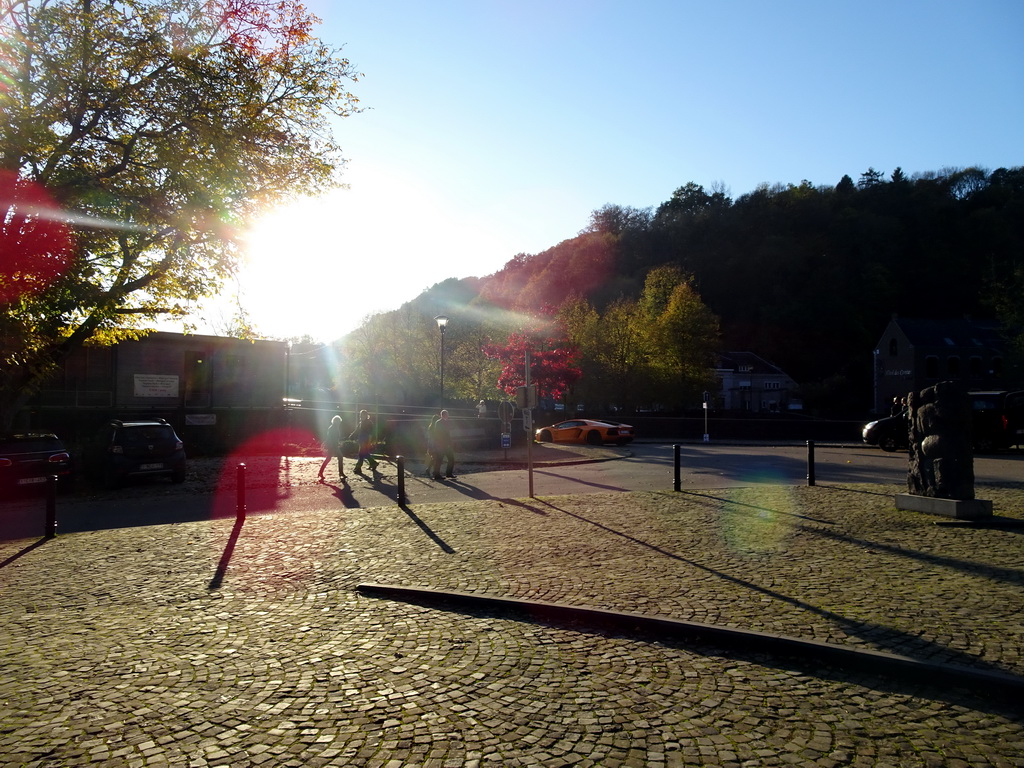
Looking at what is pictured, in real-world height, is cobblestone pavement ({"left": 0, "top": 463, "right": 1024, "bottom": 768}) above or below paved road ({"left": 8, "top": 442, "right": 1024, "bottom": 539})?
above

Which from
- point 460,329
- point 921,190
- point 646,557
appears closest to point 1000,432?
point 646,557

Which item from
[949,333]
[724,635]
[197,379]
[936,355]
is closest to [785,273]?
[949,333]

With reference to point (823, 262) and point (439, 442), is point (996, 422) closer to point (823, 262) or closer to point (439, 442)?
point (439, 442)

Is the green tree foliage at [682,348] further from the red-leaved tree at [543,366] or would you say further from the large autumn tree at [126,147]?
the large autumn tree at [126,147]

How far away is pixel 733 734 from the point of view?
11.9 feet

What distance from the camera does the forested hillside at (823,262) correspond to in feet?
263

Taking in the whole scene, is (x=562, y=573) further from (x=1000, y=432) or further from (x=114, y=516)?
(x=1000, y=432)

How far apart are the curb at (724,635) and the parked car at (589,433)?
25824 mm

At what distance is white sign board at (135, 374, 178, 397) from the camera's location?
92.5 ft

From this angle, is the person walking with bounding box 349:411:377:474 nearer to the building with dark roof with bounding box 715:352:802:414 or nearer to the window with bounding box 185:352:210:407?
the window with bounding box 185:352:210:407

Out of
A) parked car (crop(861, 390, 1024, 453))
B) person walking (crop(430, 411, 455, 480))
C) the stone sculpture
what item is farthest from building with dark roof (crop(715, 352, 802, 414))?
the stone sculpture

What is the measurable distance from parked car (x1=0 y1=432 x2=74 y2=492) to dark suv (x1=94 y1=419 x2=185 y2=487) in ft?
3.28

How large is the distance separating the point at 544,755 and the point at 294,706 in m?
1.54

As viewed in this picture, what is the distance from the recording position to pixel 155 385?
28531 mm
